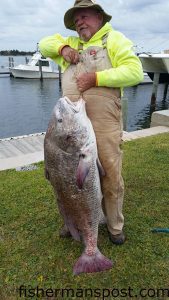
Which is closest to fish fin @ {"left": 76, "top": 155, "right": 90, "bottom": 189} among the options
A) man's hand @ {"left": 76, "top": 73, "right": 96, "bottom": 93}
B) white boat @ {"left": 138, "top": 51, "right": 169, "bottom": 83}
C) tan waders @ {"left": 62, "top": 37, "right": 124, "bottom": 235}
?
tan waders @ {"left": 62, "top": 37, "right": 124, "bottom": 235}

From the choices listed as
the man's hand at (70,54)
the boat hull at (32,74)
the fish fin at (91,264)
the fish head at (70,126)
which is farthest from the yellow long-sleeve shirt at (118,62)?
the boat hull at (32,74)

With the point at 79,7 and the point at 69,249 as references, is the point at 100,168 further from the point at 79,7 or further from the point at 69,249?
the point at 79,7

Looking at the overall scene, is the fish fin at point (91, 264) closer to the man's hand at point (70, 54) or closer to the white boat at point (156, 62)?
the man's hand at point (70, 54)

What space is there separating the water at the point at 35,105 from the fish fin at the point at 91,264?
14520 millimetres

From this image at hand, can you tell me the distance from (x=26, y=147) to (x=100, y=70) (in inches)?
234

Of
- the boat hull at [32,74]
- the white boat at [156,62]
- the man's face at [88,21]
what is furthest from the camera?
the boat hull at [32,74]

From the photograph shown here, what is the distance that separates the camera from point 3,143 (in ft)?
30.8

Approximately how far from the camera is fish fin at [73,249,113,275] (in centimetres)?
353

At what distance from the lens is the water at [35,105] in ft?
65.5

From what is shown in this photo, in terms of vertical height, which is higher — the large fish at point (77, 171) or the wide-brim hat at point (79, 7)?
the wide-brim hat at point (79, 7)

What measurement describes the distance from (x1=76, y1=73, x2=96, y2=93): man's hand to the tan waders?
3.6 inches

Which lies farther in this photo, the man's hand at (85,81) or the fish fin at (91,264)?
the fish fin at (91,264)

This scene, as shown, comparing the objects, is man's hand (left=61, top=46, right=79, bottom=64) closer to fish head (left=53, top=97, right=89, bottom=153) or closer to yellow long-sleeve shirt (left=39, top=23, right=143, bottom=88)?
yellow long-sleeve shirt (left=39, top=23, right=143, bottom=88)

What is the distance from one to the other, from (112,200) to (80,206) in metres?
0.50
